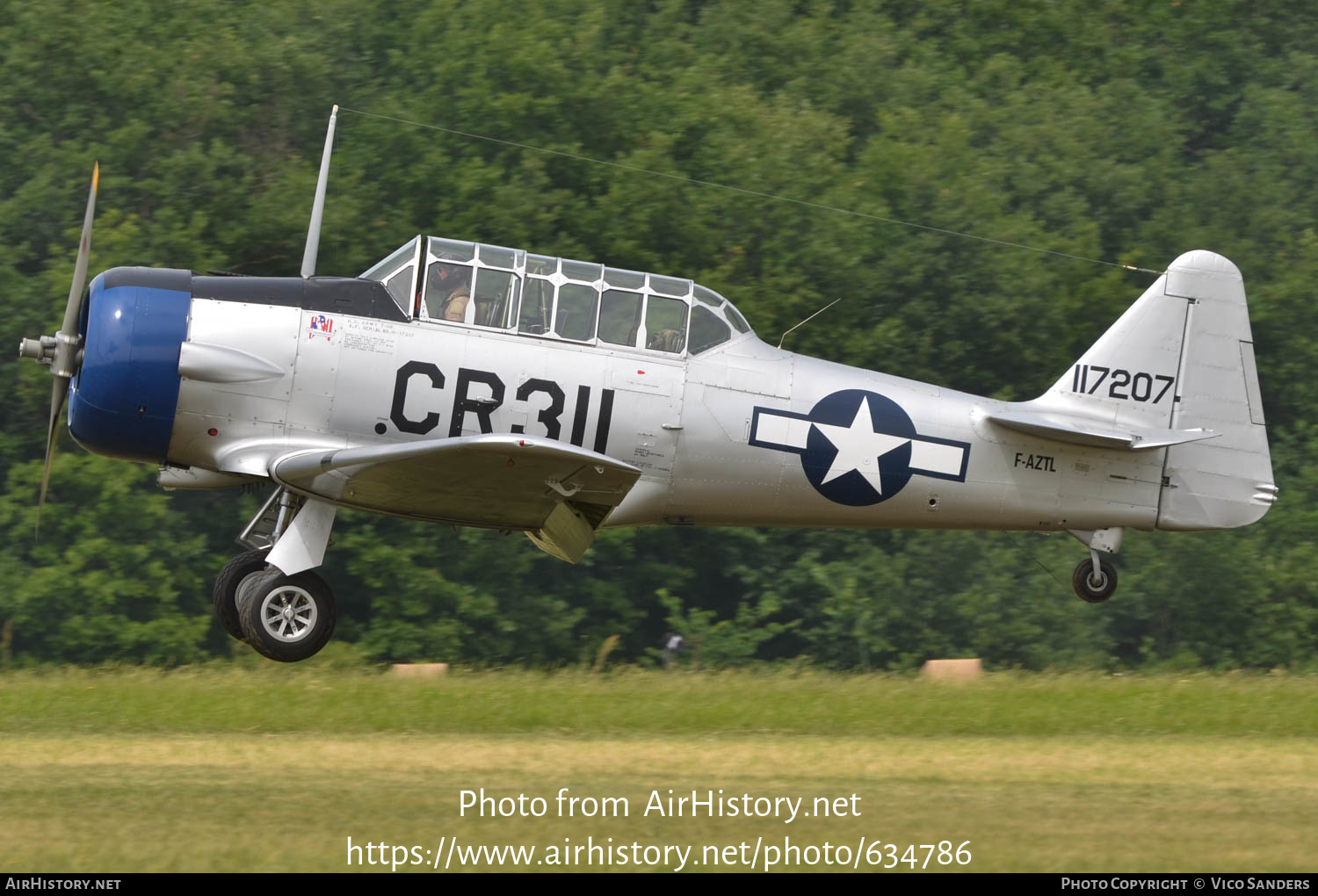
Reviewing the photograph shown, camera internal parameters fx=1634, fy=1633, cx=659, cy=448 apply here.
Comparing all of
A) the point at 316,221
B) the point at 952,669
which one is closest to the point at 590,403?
the point at 316,221

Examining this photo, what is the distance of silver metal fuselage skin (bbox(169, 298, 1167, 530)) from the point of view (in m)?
9.72

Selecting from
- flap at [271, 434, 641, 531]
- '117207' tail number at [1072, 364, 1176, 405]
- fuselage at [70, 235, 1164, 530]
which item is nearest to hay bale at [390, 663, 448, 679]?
flap at [271, 434, 641, 531]

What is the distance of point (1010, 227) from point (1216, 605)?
5.24 meters

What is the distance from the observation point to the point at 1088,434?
1067 centimetres

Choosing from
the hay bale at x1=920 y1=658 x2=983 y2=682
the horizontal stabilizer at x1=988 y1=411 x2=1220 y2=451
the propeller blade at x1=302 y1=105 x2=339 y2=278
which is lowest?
the hay bale at x1=920 y1=658 x2=983 y2=682

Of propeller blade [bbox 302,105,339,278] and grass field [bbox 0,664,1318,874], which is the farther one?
propeller blade [bbox 302,105,339,278]

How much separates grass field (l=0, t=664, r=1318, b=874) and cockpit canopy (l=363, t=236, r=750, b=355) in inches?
94.3

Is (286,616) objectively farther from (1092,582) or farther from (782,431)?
(1092,582)

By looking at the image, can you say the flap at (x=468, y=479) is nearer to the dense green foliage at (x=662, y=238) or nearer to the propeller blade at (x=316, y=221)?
the propeller blade at (x=316, y=221)

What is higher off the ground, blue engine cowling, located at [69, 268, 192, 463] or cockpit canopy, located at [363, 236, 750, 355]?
cockpit canopy, located at [363, 236, 750, 355]

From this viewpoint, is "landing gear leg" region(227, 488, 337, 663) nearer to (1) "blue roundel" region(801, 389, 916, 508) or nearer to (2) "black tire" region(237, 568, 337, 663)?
(2) "black tire" region(237, 568, 337, 663)

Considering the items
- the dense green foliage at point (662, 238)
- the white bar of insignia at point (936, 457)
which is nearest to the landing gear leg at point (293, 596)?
the white bar of insignia at point (936, 457)

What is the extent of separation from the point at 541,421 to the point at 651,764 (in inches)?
92.9

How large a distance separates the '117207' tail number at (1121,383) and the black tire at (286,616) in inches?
208
